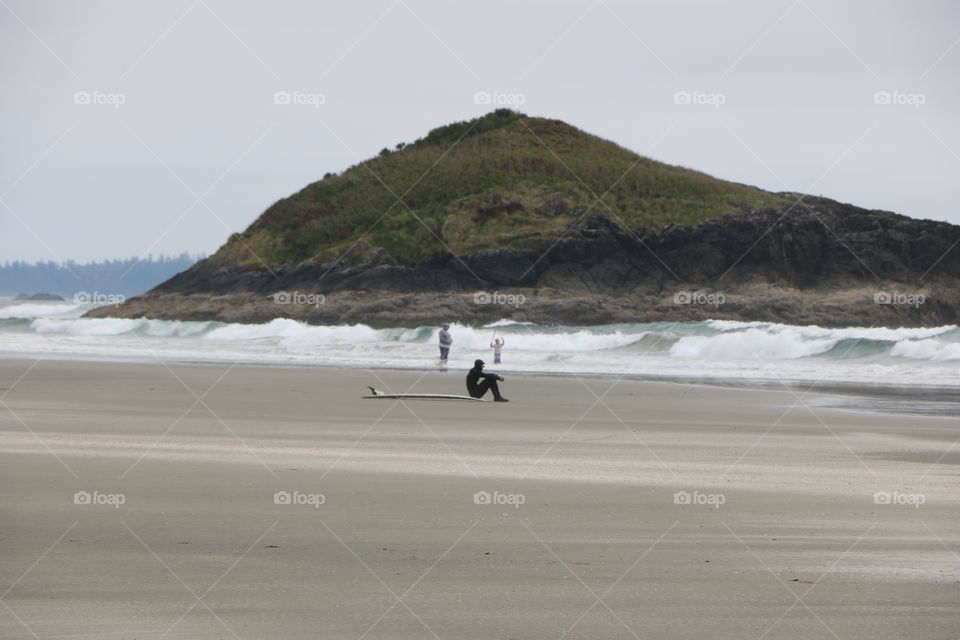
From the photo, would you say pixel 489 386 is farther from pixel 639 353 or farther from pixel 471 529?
pixel 639 353

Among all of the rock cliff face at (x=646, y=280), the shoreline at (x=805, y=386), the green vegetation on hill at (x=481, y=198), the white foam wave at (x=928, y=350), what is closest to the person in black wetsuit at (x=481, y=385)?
the shoreline at (x=805, y=386)

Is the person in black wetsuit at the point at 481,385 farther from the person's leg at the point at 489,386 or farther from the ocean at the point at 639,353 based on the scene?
the ocean at the point at 639,353

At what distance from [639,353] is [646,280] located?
2943 centimetres

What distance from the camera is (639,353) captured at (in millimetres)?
35500

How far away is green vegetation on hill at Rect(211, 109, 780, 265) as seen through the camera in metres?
67.8

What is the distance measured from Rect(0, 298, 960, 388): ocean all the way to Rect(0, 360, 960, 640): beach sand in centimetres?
1196

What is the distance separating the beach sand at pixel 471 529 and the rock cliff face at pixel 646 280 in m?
42.4

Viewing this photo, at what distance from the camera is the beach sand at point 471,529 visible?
5.18 m

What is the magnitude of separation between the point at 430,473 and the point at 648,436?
13.9 feet

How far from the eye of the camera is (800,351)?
3356 cm

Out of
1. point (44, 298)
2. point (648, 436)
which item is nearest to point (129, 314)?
point (648, 436)

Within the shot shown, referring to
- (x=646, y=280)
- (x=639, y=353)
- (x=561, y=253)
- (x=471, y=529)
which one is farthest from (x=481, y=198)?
(x=471, y=529)

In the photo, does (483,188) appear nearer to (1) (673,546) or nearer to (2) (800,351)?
(2) (800,351)

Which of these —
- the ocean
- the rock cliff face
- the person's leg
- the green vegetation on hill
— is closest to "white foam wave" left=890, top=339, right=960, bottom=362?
the ocean
